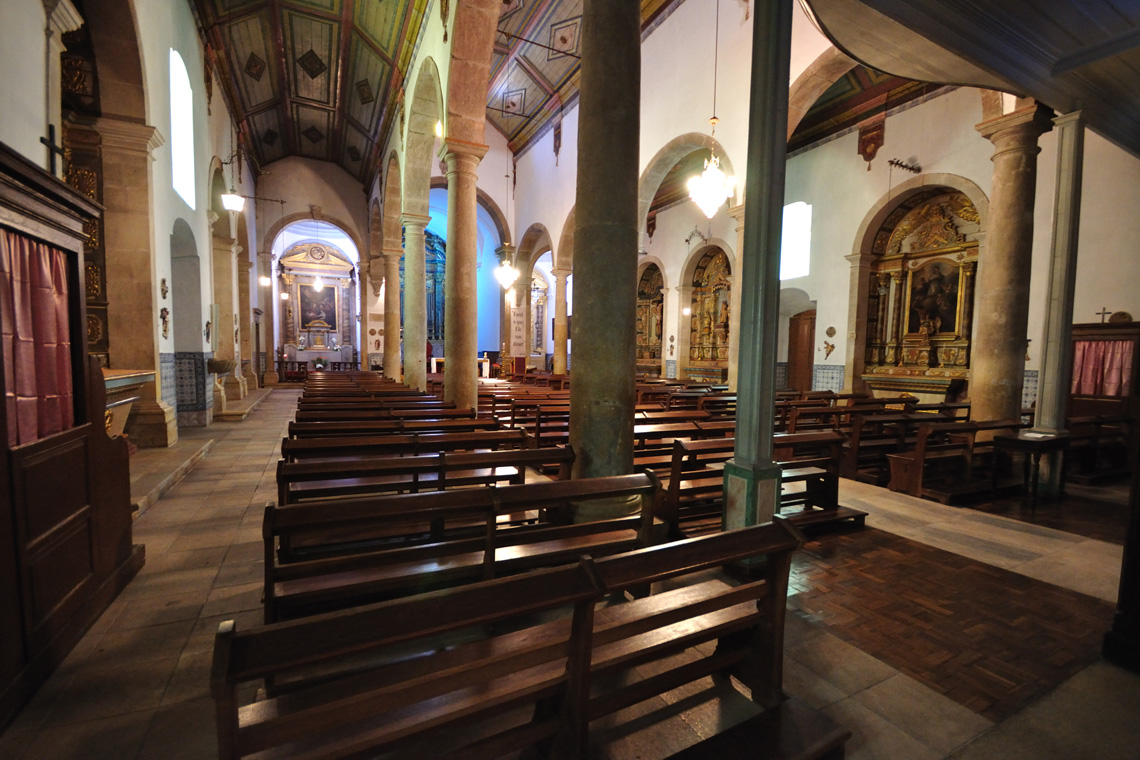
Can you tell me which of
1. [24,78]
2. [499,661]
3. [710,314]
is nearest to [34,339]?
[499,661]

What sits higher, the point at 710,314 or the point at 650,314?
the point at 650,314

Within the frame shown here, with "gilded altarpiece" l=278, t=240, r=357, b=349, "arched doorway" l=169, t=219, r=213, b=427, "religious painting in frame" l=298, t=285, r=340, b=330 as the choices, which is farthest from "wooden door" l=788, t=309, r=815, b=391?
"religious painting in frame" l=298, t=285, r=340, b=330

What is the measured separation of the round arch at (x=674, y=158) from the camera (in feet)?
29.4

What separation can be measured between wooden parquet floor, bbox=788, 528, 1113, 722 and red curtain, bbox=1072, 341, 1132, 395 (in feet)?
19.9

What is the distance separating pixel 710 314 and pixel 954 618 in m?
13.2

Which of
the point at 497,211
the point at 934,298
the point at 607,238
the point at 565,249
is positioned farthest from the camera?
the point at 497,211

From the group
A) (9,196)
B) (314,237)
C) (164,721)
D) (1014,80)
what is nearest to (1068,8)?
(1014,80)

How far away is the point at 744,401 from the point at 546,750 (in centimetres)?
206

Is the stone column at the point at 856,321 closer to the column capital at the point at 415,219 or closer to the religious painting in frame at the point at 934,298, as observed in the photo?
the religious painting in frame at the point at 934,298

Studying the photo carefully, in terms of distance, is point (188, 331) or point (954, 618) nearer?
point (954, 618)

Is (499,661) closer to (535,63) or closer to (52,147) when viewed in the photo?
(52,147)

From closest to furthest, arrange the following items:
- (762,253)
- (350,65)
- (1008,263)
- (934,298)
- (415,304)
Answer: (762,253) → (1008,263) → (415,304) → (934,298) → (350,65)

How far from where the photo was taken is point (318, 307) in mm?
21250

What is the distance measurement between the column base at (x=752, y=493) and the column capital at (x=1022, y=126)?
546 cm
